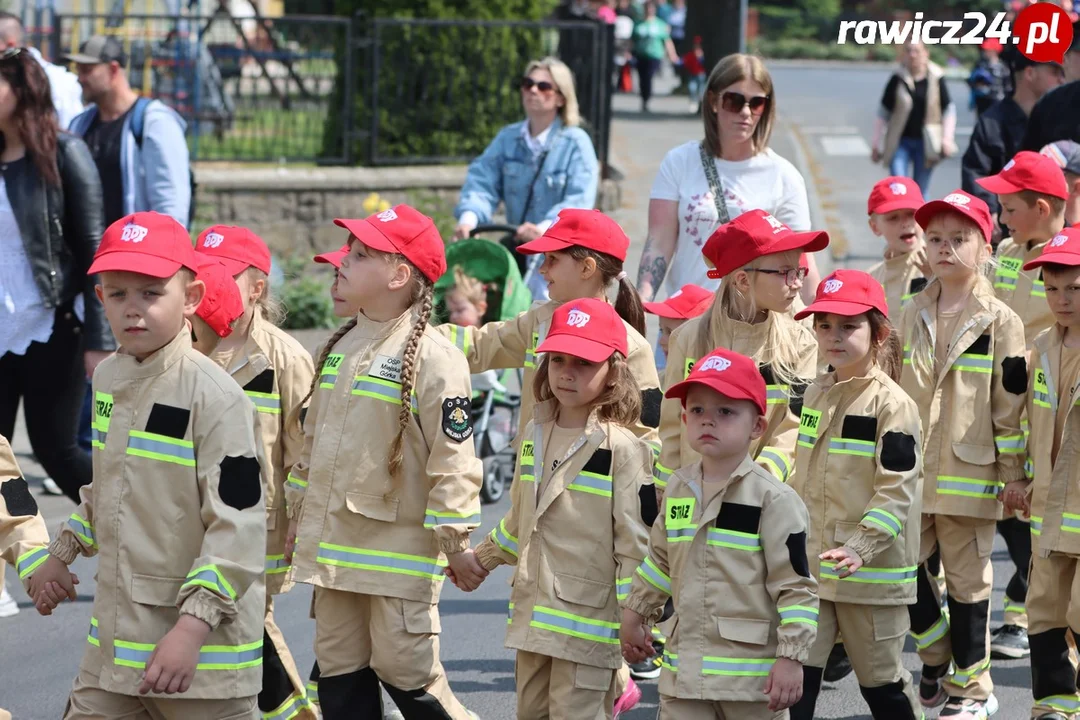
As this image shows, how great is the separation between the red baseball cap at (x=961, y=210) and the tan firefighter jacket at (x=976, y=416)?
0.29 meters

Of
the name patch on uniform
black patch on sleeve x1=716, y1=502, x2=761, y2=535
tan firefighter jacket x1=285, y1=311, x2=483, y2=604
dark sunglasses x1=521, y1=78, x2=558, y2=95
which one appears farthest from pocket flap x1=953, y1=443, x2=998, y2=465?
dark sunglasses x1=521, y1=78, x2=558, y2=95

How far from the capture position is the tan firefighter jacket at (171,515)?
4.15 meters

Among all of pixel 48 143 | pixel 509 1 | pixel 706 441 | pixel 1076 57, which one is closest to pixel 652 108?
pixel 509 1

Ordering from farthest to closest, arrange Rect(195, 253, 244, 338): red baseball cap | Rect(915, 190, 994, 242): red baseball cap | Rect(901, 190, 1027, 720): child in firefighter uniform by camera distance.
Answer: Rect(915, 190, 994, 242): red baseball cap
Rect(901, 190, 1027, 720): child in firefighter uniform
Rect(195, 253, 244, 338): red baseball cap

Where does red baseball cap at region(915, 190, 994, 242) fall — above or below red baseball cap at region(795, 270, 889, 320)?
above

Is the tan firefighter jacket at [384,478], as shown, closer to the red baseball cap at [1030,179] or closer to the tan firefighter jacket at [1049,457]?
the tan firefighter jacket at [1049,457]

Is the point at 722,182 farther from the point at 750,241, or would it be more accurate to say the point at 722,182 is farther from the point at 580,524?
the point at 580,524

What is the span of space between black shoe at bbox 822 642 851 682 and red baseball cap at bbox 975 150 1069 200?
6.68 feet

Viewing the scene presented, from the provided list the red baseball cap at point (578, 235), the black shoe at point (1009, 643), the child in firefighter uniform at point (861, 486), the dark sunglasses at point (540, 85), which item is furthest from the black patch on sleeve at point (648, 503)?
the dark sunglasses at point (540, 85)

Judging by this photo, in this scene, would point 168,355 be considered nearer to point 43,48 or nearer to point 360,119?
point 360,119

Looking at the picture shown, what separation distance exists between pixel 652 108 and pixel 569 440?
25810 millimetres

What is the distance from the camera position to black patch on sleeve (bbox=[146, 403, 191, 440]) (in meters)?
4.17

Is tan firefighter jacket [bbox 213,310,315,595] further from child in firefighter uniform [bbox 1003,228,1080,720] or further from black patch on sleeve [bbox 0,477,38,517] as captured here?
child in firefighter uniform [bbox 1003,228,1080,720]

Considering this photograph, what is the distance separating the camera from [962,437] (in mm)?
5918
